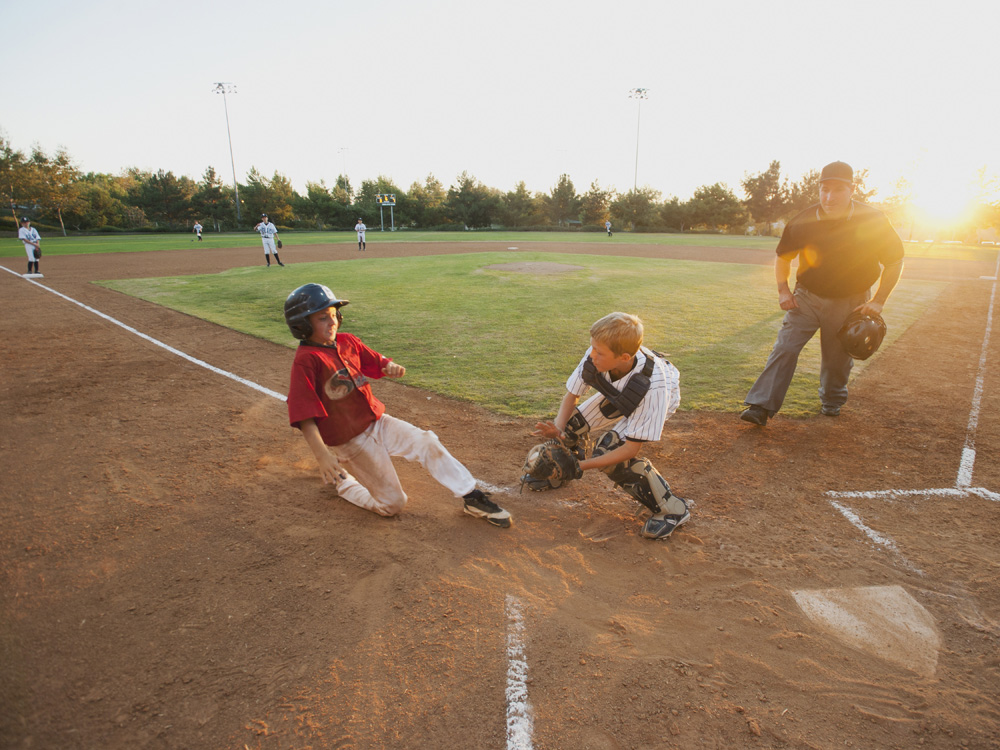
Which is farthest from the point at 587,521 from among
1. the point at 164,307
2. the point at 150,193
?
the point at 150,193

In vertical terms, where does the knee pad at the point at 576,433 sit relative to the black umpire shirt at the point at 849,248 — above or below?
below

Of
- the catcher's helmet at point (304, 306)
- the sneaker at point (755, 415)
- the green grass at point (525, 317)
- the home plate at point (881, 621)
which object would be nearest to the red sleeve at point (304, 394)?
the catcher's helmet at point (304, 306)

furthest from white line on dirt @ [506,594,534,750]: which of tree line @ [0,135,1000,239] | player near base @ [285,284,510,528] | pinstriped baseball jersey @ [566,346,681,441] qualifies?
tree line @ [0,135,1000,239]

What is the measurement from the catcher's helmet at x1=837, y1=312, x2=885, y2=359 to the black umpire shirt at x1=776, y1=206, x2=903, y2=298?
269 millimetres

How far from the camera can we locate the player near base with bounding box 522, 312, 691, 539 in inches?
127

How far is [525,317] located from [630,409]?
7072 mm

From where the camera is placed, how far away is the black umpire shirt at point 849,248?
15.8 ft

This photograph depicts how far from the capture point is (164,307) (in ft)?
38.7

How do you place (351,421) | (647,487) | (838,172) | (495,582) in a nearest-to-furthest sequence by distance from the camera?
(495,582) → (647,487) → (351,421) → (838,172)

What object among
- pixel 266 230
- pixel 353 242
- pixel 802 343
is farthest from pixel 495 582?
pixel 353 242

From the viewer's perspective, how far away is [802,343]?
500cm

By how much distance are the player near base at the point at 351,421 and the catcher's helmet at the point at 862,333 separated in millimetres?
3769

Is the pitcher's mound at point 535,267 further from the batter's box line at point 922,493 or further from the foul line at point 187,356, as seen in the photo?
the batter's box line at point 922,493

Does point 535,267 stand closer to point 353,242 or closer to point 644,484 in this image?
point 644,484
